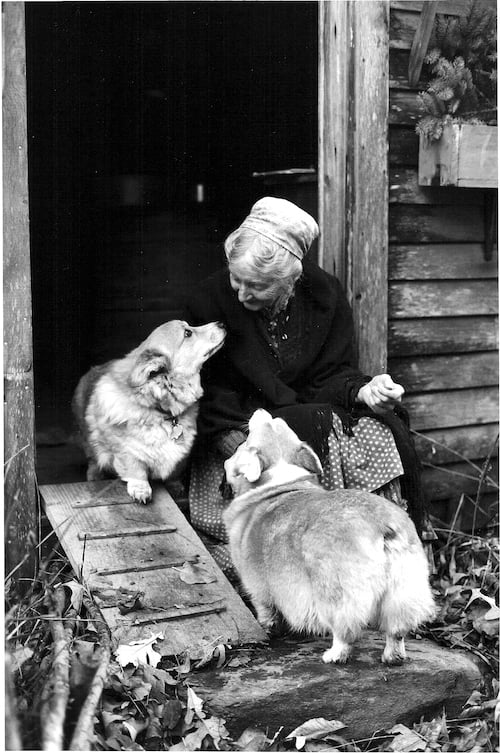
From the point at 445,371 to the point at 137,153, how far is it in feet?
14.8

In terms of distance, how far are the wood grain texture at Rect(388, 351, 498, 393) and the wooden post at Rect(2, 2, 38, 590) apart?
82.2 inches

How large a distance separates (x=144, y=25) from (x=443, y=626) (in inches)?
209

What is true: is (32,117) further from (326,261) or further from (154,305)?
(326,261)

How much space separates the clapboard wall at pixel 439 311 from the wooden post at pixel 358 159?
0.14 metres

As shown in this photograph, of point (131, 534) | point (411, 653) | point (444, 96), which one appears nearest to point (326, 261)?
point (444, 96)

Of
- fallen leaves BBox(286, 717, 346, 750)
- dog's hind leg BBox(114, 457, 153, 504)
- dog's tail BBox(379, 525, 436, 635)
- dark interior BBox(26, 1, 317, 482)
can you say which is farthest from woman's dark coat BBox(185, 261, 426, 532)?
dark interior BBox(26, 1, 317, 482)

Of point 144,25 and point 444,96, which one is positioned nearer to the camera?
point 444,96

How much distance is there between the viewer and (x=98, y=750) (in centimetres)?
244

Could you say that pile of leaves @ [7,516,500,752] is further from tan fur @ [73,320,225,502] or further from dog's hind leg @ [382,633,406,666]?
tan fur @ [73,320,225,502]

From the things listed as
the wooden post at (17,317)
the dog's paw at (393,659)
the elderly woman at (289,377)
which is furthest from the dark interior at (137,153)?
the dog's paw at (393,659)

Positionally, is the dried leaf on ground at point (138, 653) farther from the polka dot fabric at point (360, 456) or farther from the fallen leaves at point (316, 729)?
the polka dot fabric at point (360, 456)

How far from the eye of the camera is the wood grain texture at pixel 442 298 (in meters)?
4.36

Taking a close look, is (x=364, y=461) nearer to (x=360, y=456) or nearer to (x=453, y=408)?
(x=360, y=456)

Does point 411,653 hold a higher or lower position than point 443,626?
higher
